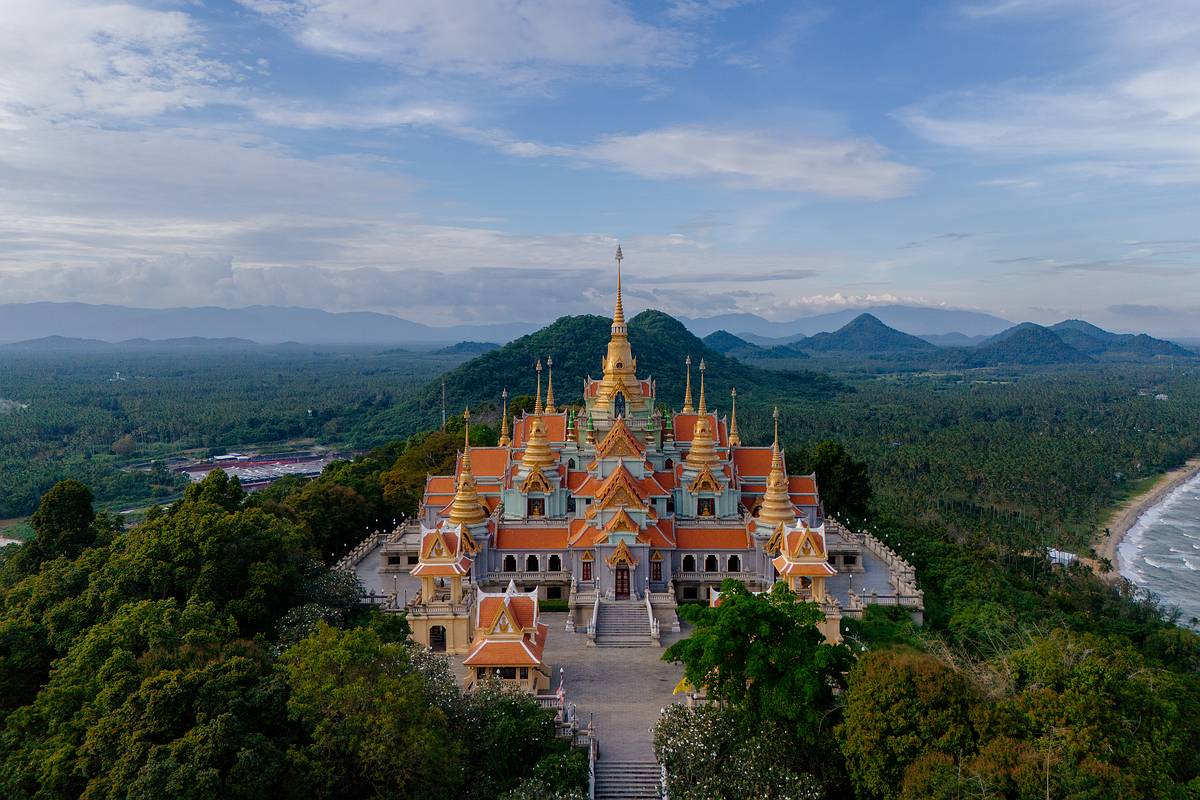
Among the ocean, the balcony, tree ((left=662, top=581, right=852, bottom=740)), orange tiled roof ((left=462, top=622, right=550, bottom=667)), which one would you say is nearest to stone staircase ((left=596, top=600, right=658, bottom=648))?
the balcony

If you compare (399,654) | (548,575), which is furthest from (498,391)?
(399,654)

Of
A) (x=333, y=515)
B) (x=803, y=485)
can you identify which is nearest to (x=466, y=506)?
(x=333, y=515)

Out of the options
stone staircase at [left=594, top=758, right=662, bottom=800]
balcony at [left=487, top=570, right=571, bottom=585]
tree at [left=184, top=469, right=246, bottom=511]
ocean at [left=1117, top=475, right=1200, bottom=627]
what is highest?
tree at [left=184, top=469, right=246, bottom=511]

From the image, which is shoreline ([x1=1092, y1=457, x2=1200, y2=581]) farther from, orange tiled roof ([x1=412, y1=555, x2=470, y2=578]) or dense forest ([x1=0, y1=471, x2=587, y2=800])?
dense forest ([x1=0, y1=471, x2=587, y2=800])

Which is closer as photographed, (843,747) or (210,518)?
(843,747)

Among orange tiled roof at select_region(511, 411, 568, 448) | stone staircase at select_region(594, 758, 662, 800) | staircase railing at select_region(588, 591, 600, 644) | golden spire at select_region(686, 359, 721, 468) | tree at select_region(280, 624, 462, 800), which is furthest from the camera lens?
orange tiled roof at select_region(511, 411, 568, 448)

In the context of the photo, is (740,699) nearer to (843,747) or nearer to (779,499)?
(843,747)
